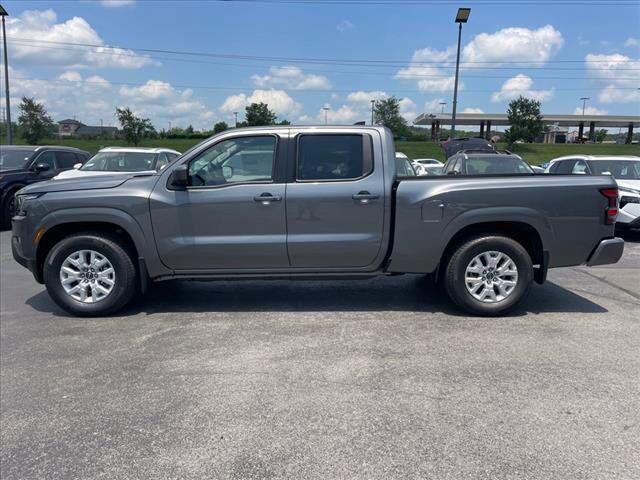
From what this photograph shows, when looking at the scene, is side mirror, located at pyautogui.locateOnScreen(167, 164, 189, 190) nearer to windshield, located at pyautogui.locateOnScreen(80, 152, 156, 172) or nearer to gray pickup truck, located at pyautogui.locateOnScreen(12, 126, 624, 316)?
gray pickup truck, located at pyautogui.locateOnScreen(12, 126, 624, 316)

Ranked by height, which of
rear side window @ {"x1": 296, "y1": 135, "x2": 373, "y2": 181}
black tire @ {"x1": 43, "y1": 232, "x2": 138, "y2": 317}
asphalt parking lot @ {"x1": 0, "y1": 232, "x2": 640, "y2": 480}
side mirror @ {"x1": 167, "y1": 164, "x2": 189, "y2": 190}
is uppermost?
rear side window @ {"x1": 296, "y1": 135, "x2": 373, "y2": 181}

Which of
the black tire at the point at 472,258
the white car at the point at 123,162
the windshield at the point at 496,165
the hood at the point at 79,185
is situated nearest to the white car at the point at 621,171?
the windshield at the point at 496,165

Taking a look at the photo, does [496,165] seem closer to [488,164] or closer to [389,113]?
[488,164]

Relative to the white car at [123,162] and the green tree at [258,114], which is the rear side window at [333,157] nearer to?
the white car at [123,162]

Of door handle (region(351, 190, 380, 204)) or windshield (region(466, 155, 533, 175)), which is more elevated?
windshield (region(466, 155, 533, 175))

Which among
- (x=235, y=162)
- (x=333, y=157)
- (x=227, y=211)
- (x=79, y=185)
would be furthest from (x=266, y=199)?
(x=79, y=185)

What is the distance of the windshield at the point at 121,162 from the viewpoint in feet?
39.5

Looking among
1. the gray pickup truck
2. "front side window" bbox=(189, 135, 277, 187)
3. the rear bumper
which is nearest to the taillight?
the gray pickup truck

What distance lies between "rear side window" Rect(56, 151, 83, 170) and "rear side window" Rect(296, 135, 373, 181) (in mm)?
10056

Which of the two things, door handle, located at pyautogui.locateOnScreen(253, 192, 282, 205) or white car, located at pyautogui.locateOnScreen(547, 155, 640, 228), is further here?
white car, located at pyautogui.locateOnScreen(547, 155, 640, 228)

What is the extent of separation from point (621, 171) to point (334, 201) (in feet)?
26.9

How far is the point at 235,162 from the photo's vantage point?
525 cm

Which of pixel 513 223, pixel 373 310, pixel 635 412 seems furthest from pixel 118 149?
pixel 635 412

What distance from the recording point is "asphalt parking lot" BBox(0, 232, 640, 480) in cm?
288
